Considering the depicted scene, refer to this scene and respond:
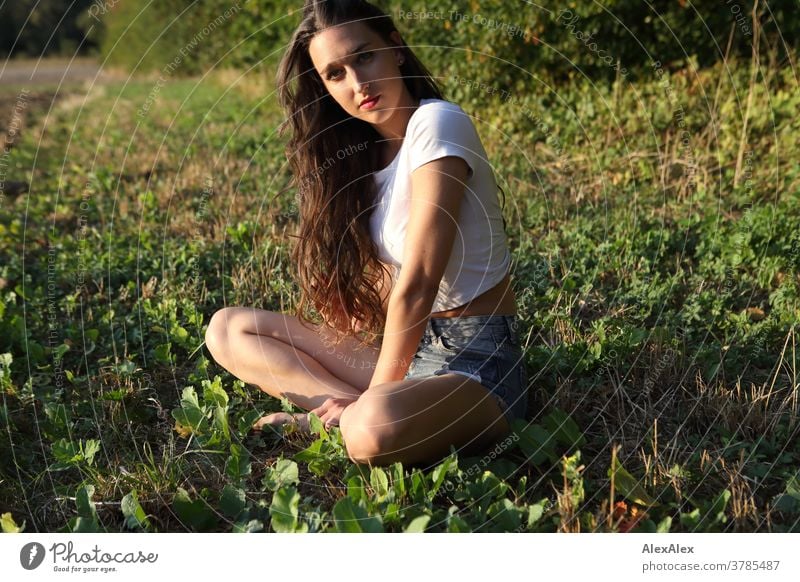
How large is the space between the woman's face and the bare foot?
98cm

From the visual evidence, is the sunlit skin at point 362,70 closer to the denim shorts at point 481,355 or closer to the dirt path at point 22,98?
the denim shorts at point 481,355

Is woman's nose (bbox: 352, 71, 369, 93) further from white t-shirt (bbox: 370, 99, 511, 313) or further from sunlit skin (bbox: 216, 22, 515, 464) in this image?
white t-shirt (bbox: 370, 99, 511, 313)

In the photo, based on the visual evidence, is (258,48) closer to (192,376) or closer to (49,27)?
(192,376)

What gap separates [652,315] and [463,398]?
4.46ft

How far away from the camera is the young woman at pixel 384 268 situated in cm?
239

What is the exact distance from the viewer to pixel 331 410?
2646 millimetres

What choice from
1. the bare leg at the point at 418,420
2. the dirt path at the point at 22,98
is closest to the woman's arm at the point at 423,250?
the bare leg at the point at 418,420

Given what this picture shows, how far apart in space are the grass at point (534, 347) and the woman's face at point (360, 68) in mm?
1029

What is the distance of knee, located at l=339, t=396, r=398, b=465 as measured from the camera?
226cm

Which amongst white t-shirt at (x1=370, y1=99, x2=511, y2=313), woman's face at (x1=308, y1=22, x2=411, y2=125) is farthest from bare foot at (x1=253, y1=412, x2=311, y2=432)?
woman's face at (x1=308, y1=22, x2=411, y2=125)

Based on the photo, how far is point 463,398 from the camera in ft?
7.76

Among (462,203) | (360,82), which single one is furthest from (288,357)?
(360,82)

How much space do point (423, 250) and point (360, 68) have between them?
0.60m
